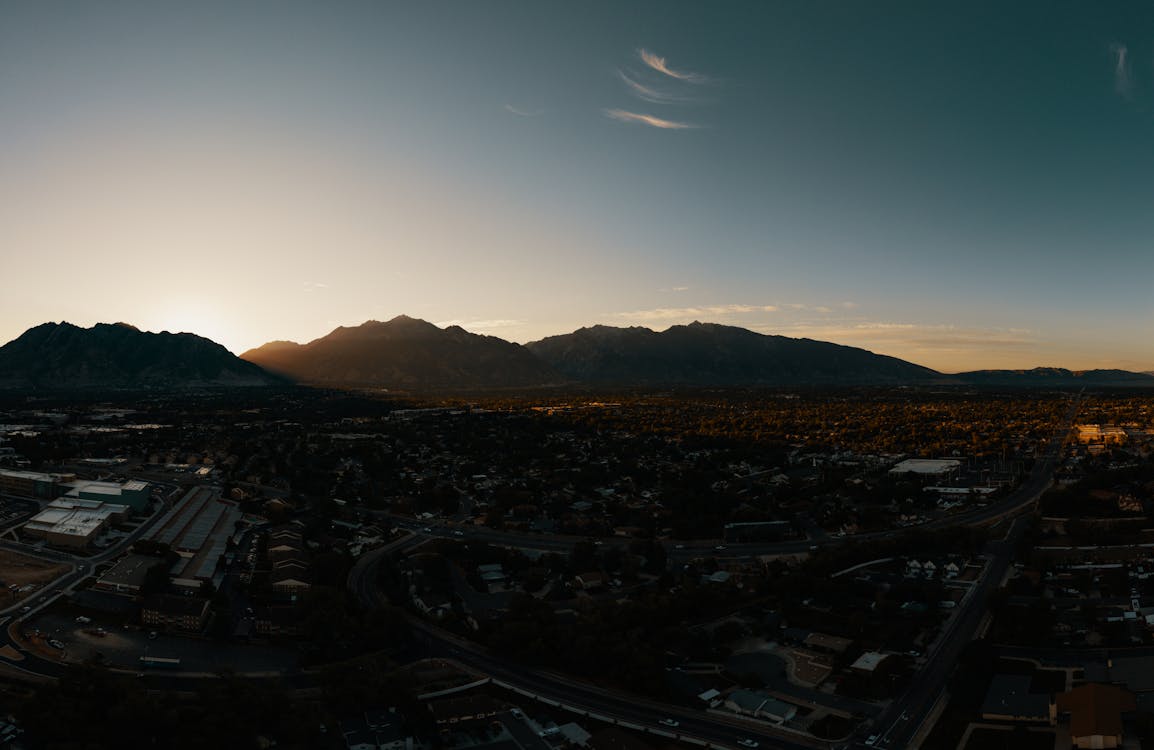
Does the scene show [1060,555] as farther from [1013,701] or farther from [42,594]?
[42,594]

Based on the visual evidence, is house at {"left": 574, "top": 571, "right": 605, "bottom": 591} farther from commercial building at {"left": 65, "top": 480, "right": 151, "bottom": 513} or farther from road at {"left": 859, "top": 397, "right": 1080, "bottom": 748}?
commercial building at {"left": 65, "top": 480, "right": 151, "bottom": 513}

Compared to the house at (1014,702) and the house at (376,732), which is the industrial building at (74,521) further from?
the house at (1014,702)

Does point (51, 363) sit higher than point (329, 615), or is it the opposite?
point (51, 363)

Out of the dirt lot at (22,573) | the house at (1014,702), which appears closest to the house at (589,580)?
the house at (1014,702)

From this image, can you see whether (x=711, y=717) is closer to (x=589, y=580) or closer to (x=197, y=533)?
(x=589, y=580)

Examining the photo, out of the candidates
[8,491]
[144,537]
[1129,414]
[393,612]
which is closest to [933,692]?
[393,612]

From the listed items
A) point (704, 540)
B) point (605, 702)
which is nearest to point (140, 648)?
point (605, 702)
